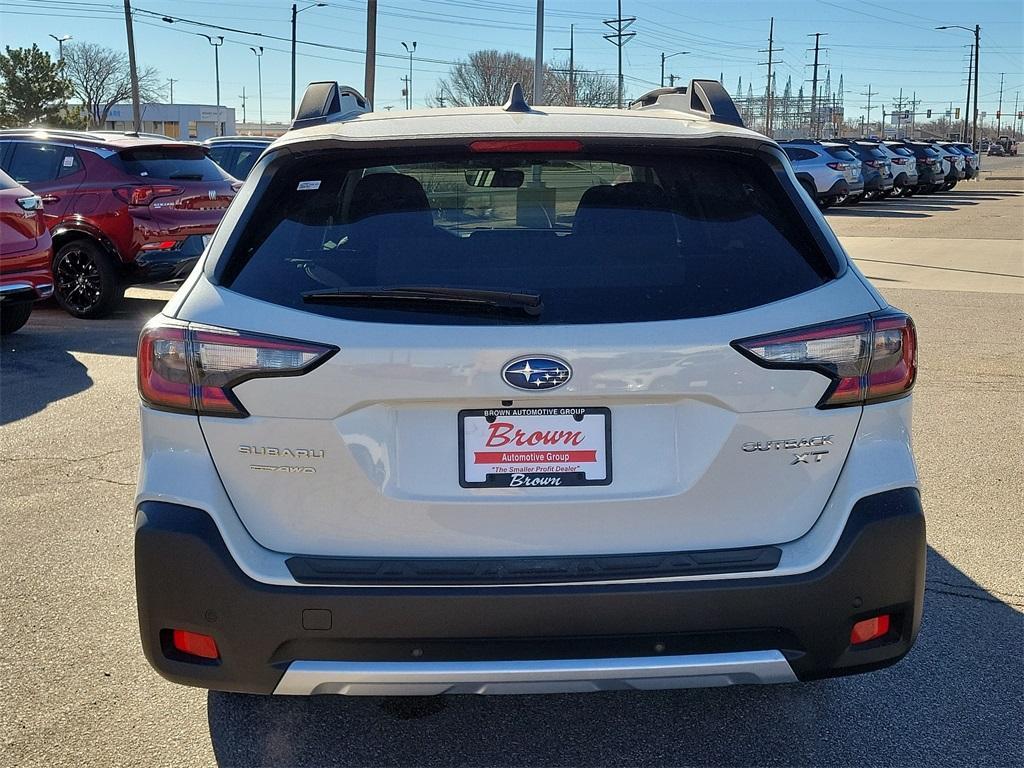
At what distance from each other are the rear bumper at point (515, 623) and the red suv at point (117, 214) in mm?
8898

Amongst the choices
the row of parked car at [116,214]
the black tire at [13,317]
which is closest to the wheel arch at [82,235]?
the row of parked car at [116,214]

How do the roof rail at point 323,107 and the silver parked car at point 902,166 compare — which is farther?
the silver parked car at point 902,166

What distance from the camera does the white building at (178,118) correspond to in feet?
433

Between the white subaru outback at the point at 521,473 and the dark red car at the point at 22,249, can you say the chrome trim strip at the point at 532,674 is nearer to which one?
the white subaru outback at the point at 521,473

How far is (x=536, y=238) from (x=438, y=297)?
1.10ft

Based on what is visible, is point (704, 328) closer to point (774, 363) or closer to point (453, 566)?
point (774, 363)

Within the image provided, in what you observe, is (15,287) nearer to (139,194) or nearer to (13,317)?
(13,317)

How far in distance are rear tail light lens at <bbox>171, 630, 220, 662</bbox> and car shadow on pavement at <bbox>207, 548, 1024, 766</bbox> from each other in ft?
1.70

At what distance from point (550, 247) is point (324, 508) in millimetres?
830

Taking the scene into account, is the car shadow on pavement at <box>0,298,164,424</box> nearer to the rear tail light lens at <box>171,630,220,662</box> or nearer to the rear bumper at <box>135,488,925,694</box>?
the rear tail light lens at <box>171,630,220,662</box>

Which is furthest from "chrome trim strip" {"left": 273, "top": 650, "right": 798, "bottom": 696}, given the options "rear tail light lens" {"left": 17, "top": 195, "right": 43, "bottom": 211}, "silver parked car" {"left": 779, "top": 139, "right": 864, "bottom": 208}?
"silver parked car" {"left": 779, "top": 139, "right": 864, "bottom": 208}

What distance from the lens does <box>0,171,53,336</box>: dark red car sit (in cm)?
945

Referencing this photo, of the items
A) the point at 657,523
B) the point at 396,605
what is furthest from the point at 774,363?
the point at 396,605

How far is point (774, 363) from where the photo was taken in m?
2.62
